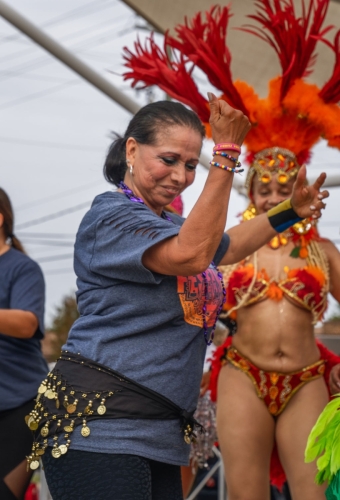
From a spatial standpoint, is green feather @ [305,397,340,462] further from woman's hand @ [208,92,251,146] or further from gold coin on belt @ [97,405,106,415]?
woman's hand @ [208,92,251,146]

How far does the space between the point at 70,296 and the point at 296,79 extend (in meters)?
14.0

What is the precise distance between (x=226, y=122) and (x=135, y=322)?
58 centimetres

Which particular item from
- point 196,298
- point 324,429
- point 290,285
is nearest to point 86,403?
point 196,298

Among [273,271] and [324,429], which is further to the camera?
[273,271]

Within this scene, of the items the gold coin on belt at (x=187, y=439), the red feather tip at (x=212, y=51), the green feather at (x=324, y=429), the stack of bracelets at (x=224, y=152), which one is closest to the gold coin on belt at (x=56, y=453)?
the gold coin on belt at (x=187, y=439)

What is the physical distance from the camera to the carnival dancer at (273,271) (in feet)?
11.6

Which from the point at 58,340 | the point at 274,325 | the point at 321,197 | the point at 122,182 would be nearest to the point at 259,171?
the point at 274,325

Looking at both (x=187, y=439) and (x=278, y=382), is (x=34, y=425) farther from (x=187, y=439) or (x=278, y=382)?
(x=278, y=382)

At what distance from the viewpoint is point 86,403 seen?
7.13 ft

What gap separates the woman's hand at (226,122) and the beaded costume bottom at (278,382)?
5.59ft

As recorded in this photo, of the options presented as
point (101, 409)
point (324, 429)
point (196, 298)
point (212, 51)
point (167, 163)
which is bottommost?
point (324, 429)

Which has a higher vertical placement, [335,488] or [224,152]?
[224,152]

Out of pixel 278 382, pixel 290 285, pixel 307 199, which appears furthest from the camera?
pixel 290 285

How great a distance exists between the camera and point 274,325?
367 cm
